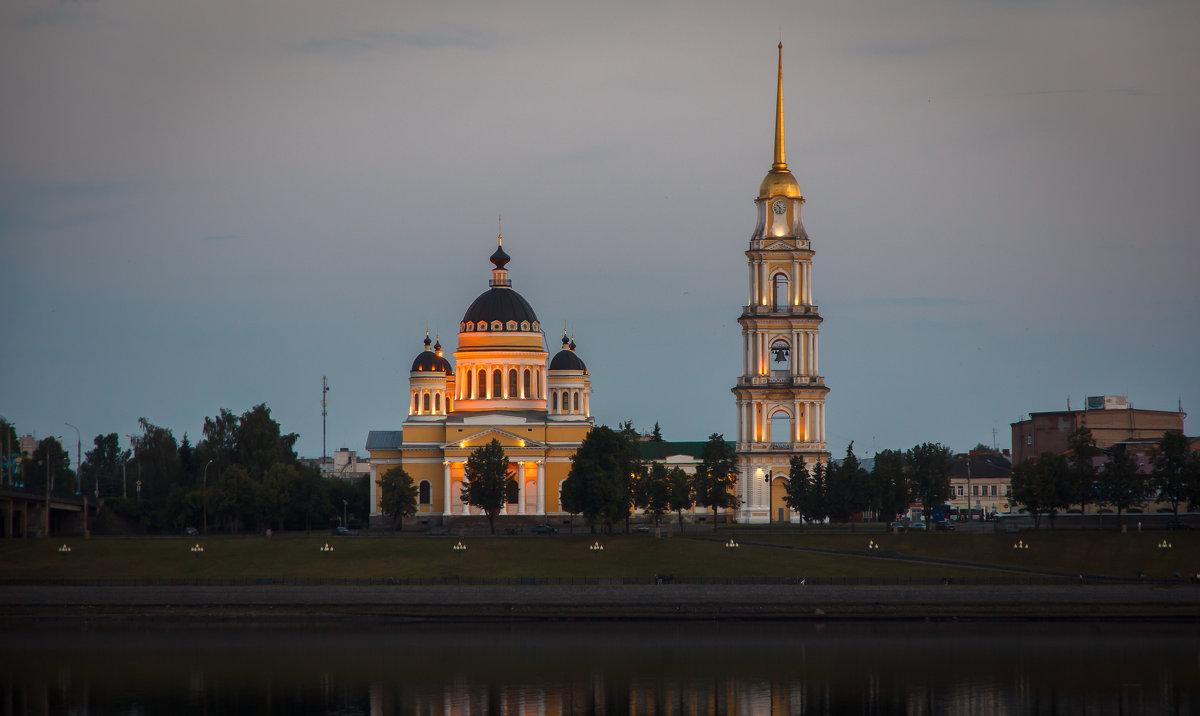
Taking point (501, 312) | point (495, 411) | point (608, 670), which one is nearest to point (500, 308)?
point (501, 312)

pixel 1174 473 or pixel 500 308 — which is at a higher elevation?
pixel 500 308

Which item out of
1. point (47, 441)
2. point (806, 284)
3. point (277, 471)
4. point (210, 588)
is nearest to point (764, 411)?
point (806, 284)

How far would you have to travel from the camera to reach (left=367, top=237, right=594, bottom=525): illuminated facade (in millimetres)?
117438

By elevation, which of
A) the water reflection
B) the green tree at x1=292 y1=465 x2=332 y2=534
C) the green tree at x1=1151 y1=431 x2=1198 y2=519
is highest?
the green tree at x1=1151 y1=431 x2=1198 y2=519

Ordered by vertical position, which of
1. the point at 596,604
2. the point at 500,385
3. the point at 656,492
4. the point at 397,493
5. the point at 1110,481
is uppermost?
the point at 500,385

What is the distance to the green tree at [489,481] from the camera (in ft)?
344

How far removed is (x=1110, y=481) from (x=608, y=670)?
41577 mm

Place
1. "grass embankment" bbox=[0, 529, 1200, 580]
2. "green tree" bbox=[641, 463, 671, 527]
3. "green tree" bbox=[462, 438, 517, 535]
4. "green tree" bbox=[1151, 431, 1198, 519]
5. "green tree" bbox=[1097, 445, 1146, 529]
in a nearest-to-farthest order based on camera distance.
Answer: "grass embankment" bbox=[0, 529, 1200, 580], "green tree" bbox=[1151, 431, 1198, 519], "green tree" bbox=[1097, 445, 1146, 529], "green tree" bbox=[641, 463, 671, 527], "green tree" bbox=[462, 438, 517, 535]

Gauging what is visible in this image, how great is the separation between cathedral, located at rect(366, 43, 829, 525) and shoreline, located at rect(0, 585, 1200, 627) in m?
36.3

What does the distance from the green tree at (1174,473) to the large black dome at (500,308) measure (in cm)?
4953

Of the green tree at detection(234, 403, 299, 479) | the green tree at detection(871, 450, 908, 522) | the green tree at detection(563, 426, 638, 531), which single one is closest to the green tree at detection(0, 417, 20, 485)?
the green tree at detection(234, 403, 299, 479)

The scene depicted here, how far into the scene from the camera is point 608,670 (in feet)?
201

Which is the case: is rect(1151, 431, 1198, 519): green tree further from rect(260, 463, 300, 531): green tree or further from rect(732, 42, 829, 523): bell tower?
rect(260, 463, 300, 531): green tree

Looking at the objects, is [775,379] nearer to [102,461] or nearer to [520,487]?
[520,487]
